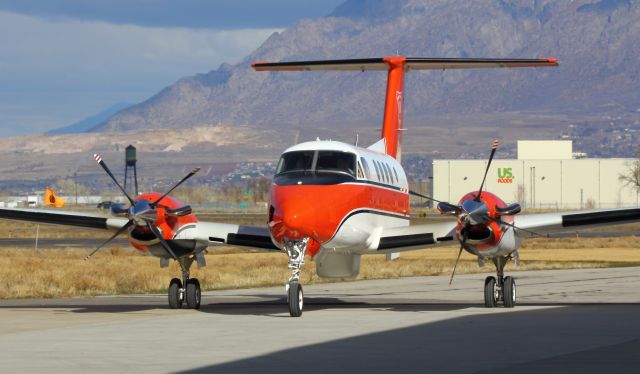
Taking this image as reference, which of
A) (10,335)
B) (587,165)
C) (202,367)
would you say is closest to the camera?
(202,367)

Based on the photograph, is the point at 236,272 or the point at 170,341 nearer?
the point at 170,341

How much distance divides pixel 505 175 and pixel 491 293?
6513 inches

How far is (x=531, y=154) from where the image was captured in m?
198

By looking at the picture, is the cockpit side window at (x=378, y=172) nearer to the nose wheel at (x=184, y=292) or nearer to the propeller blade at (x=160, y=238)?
the nose wheel at (x=184, y=292)

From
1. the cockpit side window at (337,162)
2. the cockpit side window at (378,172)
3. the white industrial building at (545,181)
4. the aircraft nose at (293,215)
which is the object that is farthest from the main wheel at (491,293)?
the white industrial building at (545,181)

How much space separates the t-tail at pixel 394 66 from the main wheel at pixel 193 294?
622 centimetres

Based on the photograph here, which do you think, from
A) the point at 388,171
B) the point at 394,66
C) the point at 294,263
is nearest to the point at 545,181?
the point at 394,66

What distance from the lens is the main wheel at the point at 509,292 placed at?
27719mm

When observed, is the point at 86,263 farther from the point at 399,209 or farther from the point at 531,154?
the point at 531,154

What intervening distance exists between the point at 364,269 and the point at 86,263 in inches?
477

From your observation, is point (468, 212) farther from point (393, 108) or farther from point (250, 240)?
point (393, 108)

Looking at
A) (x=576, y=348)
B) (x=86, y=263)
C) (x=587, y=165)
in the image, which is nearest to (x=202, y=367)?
(x=576, y=348)

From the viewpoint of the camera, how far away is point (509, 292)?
2772 centimetres

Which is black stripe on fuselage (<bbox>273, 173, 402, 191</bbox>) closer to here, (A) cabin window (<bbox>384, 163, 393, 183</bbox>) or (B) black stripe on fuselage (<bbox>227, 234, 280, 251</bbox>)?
(B) black stripe on fuselage (<bbox>227, 234, 280, 251</bbox>)
